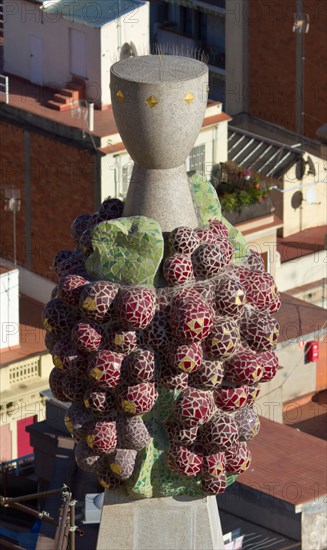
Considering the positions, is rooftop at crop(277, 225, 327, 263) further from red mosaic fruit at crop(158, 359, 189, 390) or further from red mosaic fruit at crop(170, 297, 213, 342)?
red mosaic fruit at crop(170, 297, 213, 342)

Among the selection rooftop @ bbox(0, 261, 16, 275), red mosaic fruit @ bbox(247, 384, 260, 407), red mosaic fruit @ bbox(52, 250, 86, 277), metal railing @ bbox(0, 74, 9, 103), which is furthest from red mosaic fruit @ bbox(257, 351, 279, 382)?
metal railing @ bbox(0, 74, 9, 103)

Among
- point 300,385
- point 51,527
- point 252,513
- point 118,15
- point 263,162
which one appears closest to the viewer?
point 51,527

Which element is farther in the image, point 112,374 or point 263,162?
point 263,162

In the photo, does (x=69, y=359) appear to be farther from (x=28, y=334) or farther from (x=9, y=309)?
(x=28, y=334)

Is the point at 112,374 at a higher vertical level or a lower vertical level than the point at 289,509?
higher

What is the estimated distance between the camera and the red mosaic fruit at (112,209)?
107ft

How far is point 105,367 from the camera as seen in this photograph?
31281mm

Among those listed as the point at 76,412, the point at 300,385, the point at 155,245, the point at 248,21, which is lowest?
the point at 300,385

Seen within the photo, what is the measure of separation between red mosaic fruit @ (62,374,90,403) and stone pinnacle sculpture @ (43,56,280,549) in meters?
0.02

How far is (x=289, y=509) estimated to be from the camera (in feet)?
143

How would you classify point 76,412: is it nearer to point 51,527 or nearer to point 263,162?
point 51,527

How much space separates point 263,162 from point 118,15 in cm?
893

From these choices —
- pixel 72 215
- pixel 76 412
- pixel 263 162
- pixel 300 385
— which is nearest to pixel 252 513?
pixel 76 412

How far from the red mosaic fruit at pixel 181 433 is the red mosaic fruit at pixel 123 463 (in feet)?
2.19
